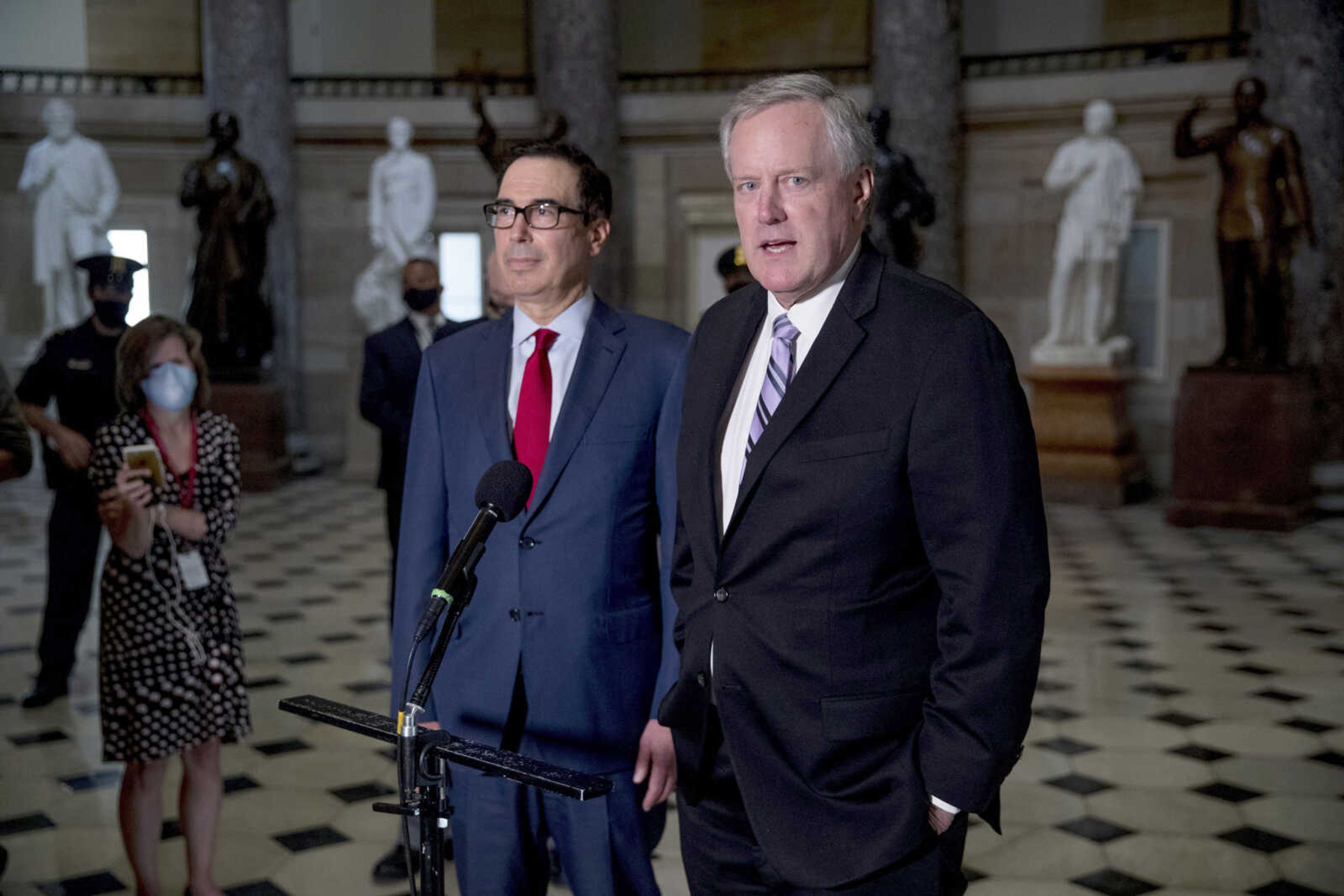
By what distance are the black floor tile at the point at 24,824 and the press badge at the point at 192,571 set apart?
4.89ft

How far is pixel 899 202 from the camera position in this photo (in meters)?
8.52

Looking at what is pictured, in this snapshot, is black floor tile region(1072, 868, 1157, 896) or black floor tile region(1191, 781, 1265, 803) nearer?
black floor tile region(1072, 868, 1157, 896)

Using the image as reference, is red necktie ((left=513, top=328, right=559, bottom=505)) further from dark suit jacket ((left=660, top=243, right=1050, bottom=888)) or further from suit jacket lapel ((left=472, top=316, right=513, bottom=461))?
dark suit jacket ((left=660, top=243, right=1050, bottom=888))

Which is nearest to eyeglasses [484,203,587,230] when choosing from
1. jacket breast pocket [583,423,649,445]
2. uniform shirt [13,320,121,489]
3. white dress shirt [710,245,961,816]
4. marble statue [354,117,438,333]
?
jacket breast pocket [583,423,649,445]

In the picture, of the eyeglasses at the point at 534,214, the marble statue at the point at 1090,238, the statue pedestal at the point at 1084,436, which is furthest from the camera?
the statue pedestal at the point at 1084,436

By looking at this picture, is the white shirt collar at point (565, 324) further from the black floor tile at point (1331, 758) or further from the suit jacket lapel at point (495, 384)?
the black floor tile at point (1331, 758)

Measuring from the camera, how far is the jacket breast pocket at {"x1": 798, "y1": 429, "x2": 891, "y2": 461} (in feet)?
6.22

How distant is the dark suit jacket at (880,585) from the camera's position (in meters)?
1.83

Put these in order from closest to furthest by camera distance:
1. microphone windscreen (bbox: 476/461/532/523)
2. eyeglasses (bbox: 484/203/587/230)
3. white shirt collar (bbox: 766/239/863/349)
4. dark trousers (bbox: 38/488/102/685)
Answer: microphone windscreen (bbox: 476/461/532/523), white shirt collar (bbox: 766/239/863/349), eyeglasses (bbox: 484/203/587/230), dark trousers (bbox: 38/488/102/685)

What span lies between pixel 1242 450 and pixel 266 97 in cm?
1084

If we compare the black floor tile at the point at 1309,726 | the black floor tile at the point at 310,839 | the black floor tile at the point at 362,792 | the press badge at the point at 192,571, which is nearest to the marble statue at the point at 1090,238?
the black floor tile at the point at 1309,726

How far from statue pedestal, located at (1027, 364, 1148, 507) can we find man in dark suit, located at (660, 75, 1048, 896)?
10949mm

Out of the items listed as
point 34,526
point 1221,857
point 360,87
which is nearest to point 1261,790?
point 1221,857

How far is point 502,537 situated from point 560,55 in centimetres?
1354
